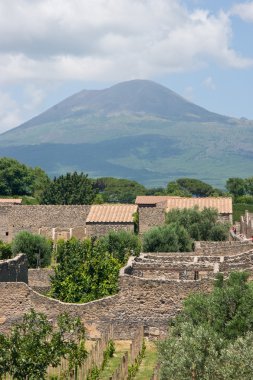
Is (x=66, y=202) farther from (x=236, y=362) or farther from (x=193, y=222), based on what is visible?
(x=236, y=362)

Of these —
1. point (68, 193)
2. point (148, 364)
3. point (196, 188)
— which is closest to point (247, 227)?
point (68, 193)

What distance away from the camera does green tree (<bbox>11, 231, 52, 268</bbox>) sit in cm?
5300

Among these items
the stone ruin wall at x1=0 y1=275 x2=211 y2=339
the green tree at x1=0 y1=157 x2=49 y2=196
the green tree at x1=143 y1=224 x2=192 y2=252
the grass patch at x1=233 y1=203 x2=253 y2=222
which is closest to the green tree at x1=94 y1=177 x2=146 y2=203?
the green tree at x1=0 y1=157 x2=49 y2=196

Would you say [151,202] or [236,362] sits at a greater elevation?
[151,202]

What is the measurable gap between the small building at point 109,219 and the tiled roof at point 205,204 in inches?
113

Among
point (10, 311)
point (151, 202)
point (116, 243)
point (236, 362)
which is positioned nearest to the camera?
point (236, 362)

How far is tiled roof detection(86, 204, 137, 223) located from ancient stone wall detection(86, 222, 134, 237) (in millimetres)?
233

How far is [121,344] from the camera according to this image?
29234 millimetres

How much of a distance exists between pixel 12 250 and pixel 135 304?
84.8 feet

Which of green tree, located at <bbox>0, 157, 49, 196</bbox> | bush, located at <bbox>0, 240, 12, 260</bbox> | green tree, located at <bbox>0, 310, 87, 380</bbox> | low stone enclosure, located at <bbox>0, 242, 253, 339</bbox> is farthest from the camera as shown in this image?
green tree, located at <bbox>0, 157, 49, 196</bbox>

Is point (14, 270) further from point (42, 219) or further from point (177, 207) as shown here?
point (42, 219)

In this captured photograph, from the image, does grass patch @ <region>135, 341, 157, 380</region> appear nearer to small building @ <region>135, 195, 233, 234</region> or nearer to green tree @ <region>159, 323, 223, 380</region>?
green tree @ <region>159, 323, 223, 380</region>

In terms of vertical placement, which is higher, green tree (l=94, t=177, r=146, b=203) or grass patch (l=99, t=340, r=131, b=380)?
green tree (l=94, t=177, r=146, b=203)

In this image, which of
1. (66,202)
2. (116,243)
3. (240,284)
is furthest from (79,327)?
(66,202)
